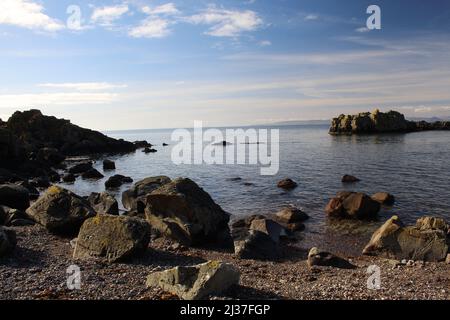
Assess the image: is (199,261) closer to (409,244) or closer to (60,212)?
(60,212)

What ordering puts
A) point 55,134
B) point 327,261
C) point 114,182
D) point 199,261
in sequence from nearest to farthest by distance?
point 327,261 < point 199,261 < point 114,182 < point 55,134

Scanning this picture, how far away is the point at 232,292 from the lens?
13078mm

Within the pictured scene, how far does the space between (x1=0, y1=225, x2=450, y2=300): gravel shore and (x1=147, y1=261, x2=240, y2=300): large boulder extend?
0.35 m

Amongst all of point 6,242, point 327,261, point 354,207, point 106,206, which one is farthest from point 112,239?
point 354,207

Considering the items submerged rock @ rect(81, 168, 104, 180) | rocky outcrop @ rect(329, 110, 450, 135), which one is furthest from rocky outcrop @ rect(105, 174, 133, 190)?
rocky outcrop @ rect(329, 110, 450, 135)

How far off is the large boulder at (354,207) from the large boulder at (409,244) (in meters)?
7.98

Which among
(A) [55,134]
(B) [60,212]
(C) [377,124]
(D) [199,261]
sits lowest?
(D) [199,261]

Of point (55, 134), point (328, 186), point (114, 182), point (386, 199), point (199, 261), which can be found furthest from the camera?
point (55, 134)

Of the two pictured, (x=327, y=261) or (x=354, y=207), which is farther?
(x=354, y=207)

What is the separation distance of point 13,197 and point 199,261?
19.2m

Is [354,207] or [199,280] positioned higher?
[199,280]

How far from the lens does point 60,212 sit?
75.1 feet

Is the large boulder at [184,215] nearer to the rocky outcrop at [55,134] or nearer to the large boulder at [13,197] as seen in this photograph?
the large boulder at [13,197]
